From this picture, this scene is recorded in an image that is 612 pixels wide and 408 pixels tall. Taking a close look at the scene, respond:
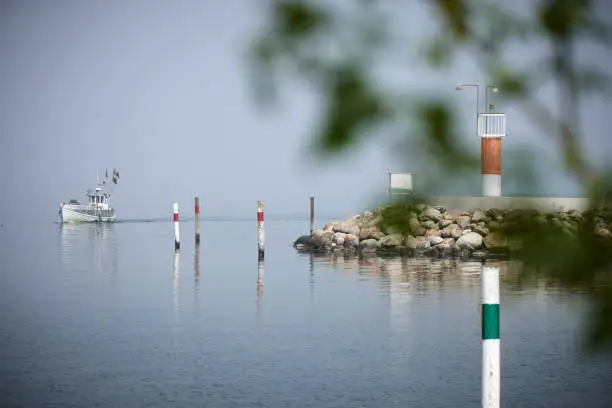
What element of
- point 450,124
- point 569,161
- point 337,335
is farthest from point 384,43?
point 337,335

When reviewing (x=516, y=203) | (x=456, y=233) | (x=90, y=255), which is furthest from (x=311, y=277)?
(x=516, y=203)

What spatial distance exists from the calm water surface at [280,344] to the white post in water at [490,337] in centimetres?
A: 15

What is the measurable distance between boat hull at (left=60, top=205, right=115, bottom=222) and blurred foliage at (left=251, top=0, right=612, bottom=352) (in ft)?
236

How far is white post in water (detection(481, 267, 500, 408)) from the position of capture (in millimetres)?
5039

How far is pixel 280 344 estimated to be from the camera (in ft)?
41.6

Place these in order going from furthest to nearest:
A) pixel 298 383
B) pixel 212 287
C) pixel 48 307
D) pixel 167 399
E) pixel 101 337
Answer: pixel 212 287 → pixel 48 307 → pixel 101 337 → pixel 298 383 → pixel 167 399

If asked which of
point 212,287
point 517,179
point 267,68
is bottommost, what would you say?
point 212,287

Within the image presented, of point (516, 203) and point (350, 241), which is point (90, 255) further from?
point (516, 203)

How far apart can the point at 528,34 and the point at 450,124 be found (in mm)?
121

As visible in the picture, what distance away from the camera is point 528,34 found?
950 millimetres

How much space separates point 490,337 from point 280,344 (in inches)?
298

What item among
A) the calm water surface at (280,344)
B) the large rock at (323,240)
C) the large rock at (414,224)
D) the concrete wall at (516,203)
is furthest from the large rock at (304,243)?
the concrete wall at (516,203)

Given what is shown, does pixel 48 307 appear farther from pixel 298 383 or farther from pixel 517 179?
pixel 517 179

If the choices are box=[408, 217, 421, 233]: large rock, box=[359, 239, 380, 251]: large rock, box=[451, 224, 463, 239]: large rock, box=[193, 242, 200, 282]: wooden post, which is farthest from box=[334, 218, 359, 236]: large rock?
box=[408, 217, 421, 233]: large rock
